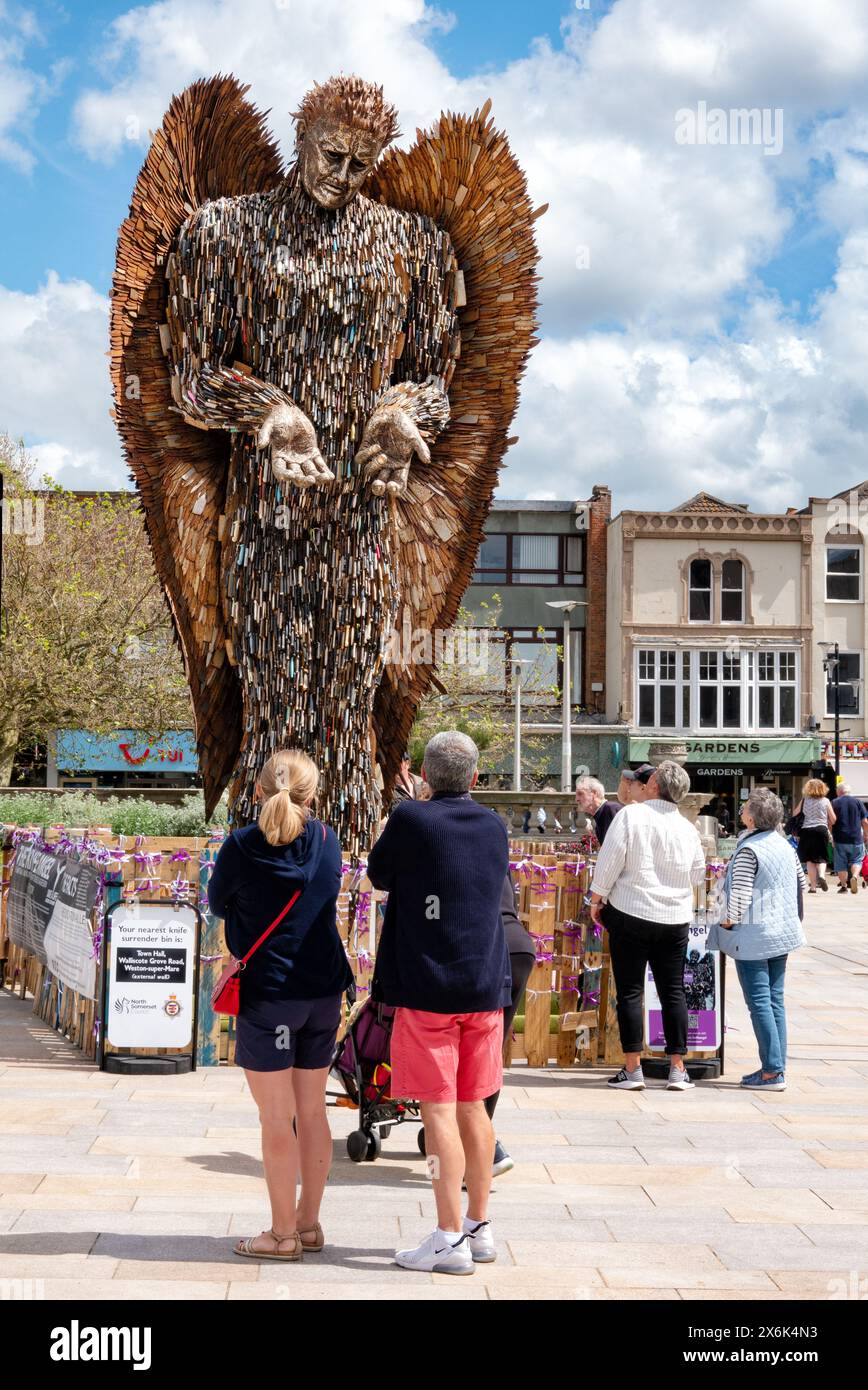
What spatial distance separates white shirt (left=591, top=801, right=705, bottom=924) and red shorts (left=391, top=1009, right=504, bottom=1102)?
8.37 ft

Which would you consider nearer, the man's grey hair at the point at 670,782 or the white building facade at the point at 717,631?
the man's grey hair at the point at 670,782

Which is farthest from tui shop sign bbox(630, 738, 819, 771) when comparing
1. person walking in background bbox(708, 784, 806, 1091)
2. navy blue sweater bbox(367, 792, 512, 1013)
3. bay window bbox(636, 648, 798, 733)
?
navy blue sweater bbox(367, 792, 512, 1013)

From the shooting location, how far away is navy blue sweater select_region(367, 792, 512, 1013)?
448 cm

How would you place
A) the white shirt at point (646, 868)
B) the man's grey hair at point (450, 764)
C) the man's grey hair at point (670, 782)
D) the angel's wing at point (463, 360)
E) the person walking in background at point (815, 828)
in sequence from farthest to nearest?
the person walking in background at point (815, 828) < the angel's wing at point (463, 360) < the man's grey hair at point (670, 782) < the white shirt at point (646, 868) < the man's grey hair at point (450, 764)

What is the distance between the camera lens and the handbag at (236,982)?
443 centimetres

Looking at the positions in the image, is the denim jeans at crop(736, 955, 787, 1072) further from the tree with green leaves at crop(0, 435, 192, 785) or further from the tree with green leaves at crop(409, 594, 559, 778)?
the tree with green leaves at crop(409, 594, 559, 778)

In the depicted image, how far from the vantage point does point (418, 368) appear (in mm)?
8383

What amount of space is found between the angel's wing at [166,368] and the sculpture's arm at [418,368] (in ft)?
3.29

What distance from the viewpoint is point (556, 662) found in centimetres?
4022

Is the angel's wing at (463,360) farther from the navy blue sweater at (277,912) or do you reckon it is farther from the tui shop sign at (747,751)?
the tui shop sign at (747,751)

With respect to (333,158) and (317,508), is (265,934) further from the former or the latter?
(333,158)

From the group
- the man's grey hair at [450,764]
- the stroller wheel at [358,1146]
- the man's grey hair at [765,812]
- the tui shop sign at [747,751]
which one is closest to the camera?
the man's grey hair at [450,764]

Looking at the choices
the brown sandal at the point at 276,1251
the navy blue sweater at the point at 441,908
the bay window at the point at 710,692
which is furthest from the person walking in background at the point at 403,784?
the bay window at the point at 710,692

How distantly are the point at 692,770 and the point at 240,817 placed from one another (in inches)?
1286
